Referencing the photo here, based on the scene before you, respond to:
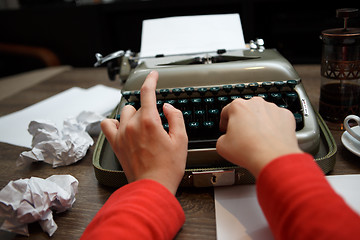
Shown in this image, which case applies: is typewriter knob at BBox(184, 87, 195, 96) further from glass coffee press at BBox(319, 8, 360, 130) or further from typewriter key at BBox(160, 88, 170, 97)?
glass coffee press at BBox(319, 8, 360, 130)

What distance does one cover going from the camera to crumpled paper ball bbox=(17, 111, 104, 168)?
0.73 metres

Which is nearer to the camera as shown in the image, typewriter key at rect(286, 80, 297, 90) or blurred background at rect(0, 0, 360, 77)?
typewriter key at rect(286, 80, 297, 90)

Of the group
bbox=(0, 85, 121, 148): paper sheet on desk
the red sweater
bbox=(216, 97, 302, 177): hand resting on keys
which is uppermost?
bbox=(216, 97, 302, 177): hand resting on keys

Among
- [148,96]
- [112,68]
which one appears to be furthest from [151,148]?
[112,68]

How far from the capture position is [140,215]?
0.43 m

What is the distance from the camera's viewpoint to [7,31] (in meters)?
2.09

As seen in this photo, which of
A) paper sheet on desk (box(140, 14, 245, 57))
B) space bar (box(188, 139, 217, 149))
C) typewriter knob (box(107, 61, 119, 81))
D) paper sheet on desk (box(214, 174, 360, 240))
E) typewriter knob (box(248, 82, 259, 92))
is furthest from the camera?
typewriter knob (box(107, 61, 119, 81))

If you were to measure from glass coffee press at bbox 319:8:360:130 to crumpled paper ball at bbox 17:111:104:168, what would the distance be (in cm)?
63

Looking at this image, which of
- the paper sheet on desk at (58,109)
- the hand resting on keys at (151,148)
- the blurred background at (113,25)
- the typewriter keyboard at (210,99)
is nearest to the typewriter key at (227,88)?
the typewriter keyboard at (210,99)

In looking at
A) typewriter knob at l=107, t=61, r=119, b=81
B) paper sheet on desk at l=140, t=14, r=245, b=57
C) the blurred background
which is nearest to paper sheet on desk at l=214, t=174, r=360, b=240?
paper sheet on desk at l=140, t=14, r=245, b=57

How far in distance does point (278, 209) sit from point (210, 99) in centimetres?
36

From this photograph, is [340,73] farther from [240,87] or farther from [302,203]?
[302,203]

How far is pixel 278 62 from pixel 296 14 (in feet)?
2.77

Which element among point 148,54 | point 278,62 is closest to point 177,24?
point 148,54
